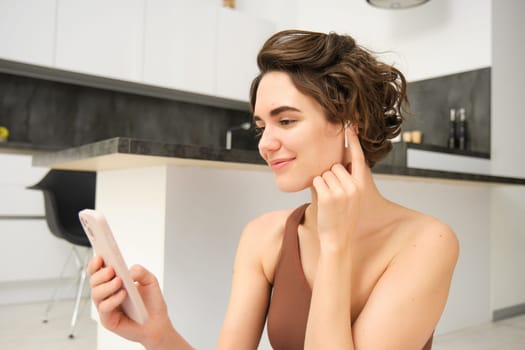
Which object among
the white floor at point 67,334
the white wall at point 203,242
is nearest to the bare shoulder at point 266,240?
the white wall at point 203,242

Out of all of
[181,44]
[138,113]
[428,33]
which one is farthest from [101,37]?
[428,33]

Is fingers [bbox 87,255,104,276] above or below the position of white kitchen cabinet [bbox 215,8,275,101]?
below

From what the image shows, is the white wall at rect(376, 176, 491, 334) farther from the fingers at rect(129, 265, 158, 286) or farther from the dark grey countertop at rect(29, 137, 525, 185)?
the fingers at rect(129, 265, 158, 286)

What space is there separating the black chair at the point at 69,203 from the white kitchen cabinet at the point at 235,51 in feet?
5.88

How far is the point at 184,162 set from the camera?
5.31 feet

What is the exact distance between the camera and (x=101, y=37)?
3.93 metres

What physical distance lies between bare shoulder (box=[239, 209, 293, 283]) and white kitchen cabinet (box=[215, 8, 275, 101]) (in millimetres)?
3534

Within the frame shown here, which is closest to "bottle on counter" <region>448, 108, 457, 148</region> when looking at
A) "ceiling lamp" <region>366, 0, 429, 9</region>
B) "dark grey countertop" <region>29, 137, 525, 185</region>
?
"ceiling lamp" <region>366, 0, 429, 9</region>

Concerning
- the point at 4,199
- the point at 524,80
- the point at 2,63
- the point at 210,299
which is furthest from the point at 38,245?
the point at 524,80

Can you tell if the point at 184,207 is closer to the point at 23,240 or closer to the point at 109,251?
the point at 109,251

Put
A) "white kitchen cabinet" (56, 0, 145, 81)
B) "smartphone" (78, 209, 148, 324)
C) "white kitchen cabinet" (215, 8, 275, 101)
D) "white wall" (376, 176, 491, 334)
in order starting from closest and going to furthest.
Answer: "smartphone" (78, 209, 148, 324) < "white wall" (376, 176, 491, 334) < "white kitchen cabinet" (56, 0, 145, 81) < "white kitchen cabinet" (215, 8, 275, 101)

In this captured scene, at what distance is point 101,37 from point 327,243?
143 inches

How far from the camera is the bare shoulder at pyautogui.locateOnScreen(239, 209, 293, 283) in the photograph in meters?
1.14

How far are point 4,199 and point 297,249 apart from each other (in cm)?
293
